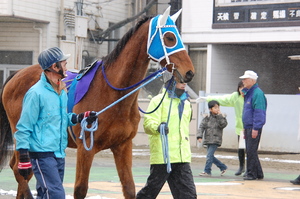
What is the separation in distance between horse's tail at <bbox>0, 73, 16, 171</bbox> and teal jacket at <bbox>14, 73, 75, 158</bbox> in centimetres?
324

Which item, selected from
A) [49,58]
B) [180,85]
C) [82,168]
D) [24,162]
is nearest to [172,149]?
[180,85]

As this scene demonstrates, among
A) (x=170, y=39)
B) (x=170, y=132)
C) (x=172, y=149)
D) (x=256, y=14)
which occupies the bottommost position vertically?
(x=172, y=149)

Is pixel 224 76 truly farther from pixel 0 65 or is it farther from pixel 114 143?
pixel 114 143

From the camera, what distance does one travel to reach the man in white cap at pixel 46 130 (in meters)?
6.07

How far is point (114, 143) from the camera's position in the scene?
741 cm

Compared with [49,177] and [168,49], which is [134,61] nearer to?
[168,49]

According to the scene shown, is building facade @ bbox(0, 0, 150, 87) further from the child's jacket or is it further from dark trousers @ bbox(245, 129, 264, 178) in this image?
dark trousers @ bbox(245, 129, 264, 178)

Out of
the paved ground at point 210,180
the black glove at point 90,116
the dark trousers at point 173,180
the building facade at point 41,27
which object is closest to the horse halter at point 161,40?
the black glove at point 90,116

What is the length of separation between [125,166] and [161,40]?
4.90 ft

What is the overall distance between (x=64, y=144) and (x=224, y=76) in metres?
16.4

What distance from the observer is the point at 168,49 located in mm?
7250

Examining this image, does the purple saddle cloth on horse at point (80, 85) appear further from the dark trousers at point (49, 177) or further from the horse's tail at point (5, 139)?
the horse's tail at point (5, 139)

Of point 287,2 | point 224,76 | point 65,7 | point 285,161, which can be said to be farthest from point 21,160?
point 65,7

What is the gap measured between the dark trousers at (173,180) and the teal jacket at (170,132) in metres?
0.09
